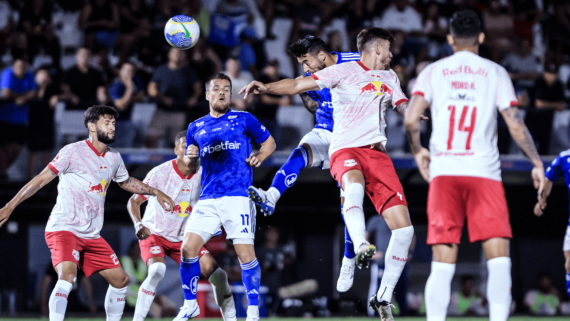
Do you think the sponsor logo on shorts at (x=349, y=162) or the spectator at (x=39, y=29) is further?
the spectator at (x=39, y=29)

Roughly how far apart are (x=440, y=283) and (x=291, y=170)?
2886 mm

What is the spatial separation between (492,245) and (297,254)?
944cm

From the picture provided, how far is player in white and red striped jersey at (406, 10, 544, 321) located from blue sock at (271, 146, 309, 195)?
247 centimetres

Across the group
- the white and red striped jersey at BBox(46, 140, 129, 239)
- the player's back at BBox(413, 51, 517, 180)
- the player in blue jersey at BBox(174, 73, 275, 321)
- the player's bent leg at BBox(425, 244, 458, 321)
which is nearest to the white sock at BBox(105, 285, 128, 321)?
the white and red striped jersey at BBox(46, 140, 129, 239)

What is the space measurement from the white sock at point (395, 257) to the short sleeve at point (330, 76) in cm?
161

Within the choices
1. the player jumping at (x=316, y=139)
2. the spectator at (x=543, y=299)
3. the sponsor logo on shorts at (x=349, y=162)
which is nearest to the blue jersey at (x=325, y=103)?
the player jumping at (x=316, y=139)

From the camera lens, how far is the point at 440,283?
16.6ft

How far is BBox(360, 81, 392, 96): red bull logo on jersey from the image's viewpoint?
661 cm

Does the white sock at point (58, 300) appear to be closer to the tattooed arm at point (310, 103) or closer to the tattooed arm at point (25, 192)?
the tattooed arm at point (25, 192)

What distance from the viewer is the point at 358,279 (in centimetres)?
1402

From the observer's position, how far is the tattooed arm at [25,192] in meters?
6.99

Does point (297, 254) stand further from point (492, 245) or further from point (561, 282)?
point (492, 245)

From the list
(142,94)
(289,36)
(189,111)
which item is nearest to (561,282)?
(289,36)

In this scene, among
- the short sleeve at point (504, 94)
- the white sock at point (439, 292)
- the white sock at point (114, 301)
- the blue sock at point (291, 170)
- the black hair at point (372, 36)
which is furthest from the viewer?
the white sock at point (114, 301)
